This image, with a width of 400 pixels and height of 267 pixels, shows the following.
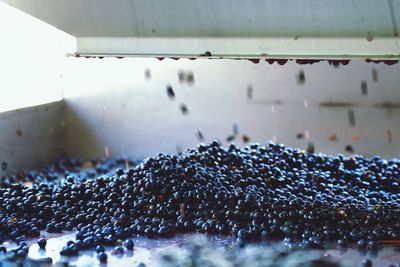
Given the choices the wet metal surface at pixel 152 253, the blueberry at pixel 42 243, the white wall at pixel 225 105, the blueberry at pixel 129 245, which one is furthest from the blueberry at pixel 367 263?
the white wall at pixel 225 105

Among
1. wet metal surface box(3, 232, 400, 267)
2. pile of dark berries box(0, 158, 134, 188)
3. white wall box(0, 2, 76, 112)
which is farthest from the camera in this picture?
white wall box(0, 2, 76, 112)

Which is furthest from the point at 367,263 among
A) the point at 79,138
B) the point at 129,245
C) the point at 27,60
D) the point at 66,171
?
the point at 27,60

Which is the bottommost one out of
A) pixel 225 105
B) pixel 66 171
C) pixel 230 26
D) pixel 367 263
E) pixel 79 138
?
pixel 367 263

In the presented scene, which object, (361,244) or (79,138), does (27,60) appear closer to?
(79,138)

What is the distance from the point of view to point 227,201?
3576 mm

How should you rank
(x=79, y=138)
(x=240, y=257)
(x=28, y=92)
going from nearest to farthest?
(x=240, y=257) → (x=28, y=92) → (x=79, y=138)

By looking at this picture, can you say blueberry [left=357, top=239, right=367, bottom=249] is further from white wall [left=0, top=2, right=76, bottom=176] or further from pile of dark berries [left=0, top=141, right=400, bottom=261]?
white wall [left=0, top=2, right=76, bottom=176]

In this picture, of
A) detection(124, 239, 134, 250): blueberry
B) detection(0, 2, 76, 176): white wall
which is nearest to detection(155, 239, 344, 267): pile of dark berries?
detection(124, 239, 134, 250): blueberry

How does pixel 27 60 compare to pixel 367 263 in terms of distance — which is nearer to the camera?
pixel 367 263

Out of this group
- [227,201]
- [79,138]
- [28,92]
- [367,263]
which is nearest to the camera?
[367,263]

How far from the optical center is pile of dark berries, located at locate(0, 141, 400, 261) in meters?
3.29

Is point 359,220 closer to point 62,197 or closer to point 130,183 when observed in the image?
point 130,183

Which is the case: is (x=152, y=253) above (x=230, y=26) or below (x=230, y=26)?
below

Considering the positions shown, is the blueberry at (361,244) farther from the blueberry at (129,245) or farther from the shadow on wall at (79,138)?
the shadow on wall at (79,138)
